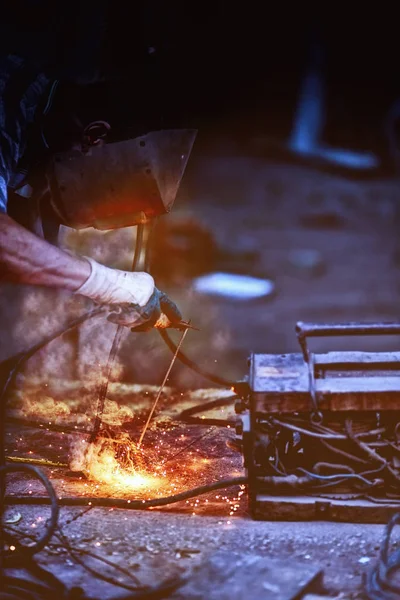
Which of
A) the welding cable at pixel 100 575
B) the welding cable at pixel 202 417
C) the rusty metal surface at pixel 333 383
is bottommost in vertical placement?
the welding cable at pixel 100 575

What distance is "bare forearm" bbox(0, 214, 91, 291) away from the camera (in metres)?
3.03

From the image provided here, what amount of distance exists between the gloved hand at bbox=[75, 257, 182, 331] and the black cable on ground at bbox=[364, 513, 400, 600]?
203 centimetres

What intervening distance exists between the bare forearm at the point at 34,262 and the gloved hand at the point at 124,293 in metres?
0.09

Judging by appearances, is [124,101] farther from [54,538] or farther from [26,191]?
[54,538]

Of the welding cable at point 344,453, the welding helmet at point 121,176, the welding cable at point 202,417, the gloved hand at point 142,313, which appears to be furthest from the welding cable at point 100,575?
the welding cable at point 202,417

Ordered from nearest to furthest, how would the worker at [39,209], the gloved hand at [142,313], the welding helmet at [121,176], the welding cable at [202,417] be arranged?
the worker at [39,209], the welding helmet at [121,176], the gloved hand at [142,313], the welding cable at [202,417]

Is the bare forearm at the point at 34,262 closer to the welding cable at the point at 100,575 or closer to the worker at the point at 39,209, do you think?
the worker at the point at 39,209

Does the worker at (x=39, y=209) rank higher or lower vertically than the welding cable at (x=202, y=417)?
higher

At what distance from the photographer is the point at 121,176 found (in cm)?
347

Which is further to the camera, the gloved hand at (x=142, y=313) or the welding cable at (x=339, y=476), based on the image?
the gloved hand at (x=142, y=313)

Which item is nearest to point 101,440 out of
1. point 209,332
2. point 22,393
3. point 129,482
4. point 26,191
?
point 129,482

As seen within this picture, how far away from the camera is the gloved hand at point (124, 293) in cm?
349

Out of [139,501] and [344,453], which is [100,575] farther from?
[344,453]

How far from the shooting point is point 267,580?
230 cm
